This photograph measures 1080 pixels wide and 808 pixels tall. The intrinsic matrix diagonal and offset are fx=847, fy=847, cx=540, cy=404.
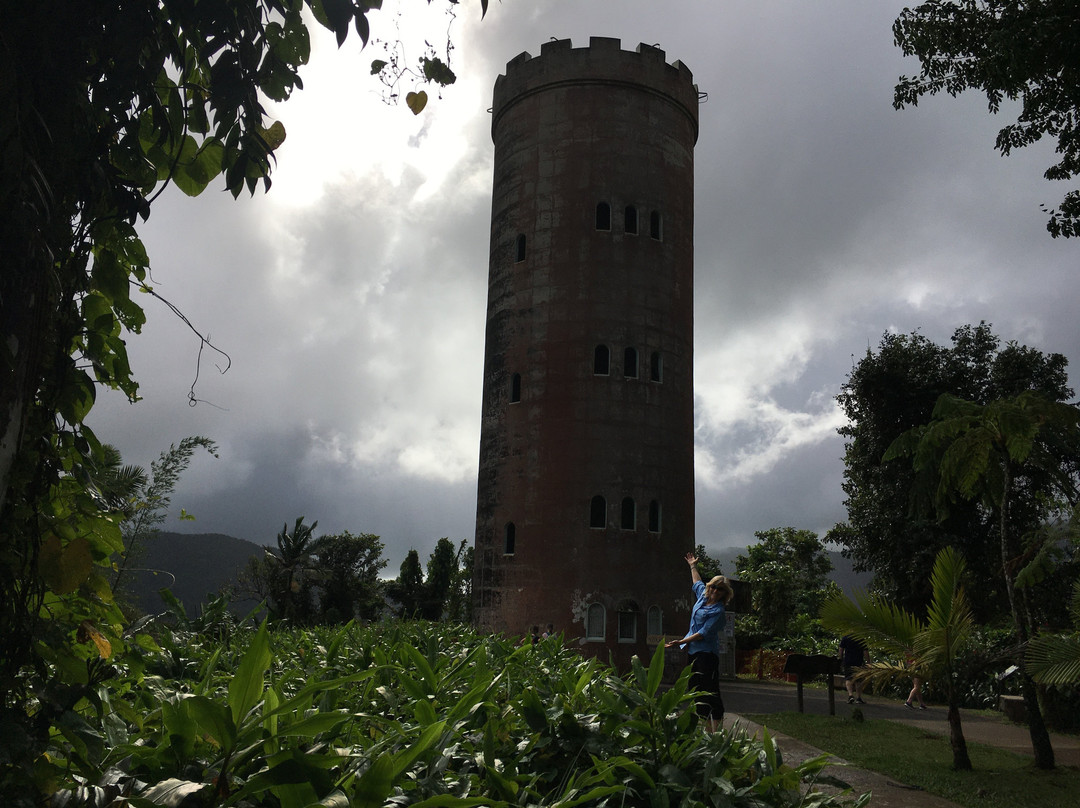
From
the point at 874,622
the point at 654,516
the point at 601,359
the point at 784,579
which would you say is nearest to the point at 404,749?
the point at 874,622

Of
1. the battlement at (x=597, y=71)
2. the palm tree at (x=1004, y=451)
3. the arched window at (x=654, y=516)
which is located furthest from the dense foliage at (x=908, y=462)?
the palm tree at (x=1004, y=451)

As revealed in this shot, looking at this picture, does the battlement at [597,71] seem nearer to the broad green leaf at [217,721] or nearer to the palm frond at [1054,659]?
the palm frond at [1054,659]

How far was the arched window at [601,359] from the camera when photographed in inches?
915

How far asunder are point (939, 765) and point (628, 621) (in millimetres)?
12843

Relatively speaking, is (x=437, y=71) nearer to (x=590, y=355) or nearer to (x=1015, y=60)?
(x=1015, y=60)

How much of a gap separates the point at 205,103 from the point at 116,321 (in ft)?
2.86

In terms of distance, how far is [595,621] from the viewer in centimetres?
2169

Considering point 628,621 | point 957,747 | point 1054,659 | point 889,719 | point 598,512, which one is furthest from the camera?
point 598,512

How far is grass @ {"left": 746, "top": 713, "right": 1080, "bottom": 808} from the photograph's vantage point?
7.86 m

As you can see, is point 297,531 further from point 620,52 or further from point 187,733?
point 187,733

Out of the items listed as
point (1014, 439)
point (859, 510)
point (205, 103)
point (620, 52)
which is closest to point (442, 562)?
point (859, 510)

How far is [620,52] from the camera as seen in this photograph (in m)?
24.9

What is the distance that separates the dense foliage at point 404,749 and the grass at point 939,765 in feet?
21.6

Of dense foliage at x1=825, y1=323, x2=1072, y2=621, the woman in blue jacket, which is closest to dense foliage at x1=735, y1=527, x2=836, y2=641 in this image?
dense foliage at x1=825, y1=323, x2=1072, y2=621
